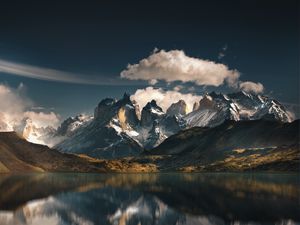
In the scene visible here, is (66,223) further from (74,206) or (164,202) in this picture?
(164,202)

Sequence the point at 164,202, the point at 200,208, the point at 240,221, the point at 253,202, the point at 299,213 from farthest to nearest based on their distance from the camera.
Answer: the point at 164,202 → the point at 253,202 → the point at 200,208 → the point at 299,213 → the point at 240,221

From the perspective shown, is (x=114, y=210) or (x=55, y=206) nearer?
(x=114, y=210)

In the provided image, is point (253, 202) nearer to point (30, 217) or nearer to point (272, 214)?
point (272, 214)

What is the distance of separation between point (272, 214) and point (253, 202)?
27122 mm

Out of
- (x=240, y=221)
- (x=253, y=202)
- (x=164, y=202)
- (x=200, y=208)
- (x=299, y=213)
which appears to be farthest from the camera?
(x=164, y=202)

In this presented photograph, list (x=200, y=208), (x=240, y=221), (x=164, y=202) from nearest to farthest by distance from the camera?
(x=240, y=221) < (x=200, y=208) < (x=164, y=202)

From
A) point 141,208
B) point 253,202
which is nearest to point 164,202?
point 141,208

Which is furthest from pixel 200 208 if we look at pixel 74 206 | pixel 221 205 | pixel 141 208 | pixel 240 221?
pixel 74 206

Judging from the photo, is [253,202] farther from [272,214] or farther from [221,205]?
[272,214]

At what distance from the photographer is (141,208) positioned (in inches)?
4705

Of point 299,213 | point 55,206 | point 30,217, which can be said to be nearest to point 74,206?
point 55,206

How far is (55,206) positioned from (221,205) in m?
52.1

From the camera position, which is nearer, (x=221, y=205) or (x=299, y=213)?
(x=299, y=213)

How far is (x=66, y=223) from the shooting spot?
91500 millimetres
